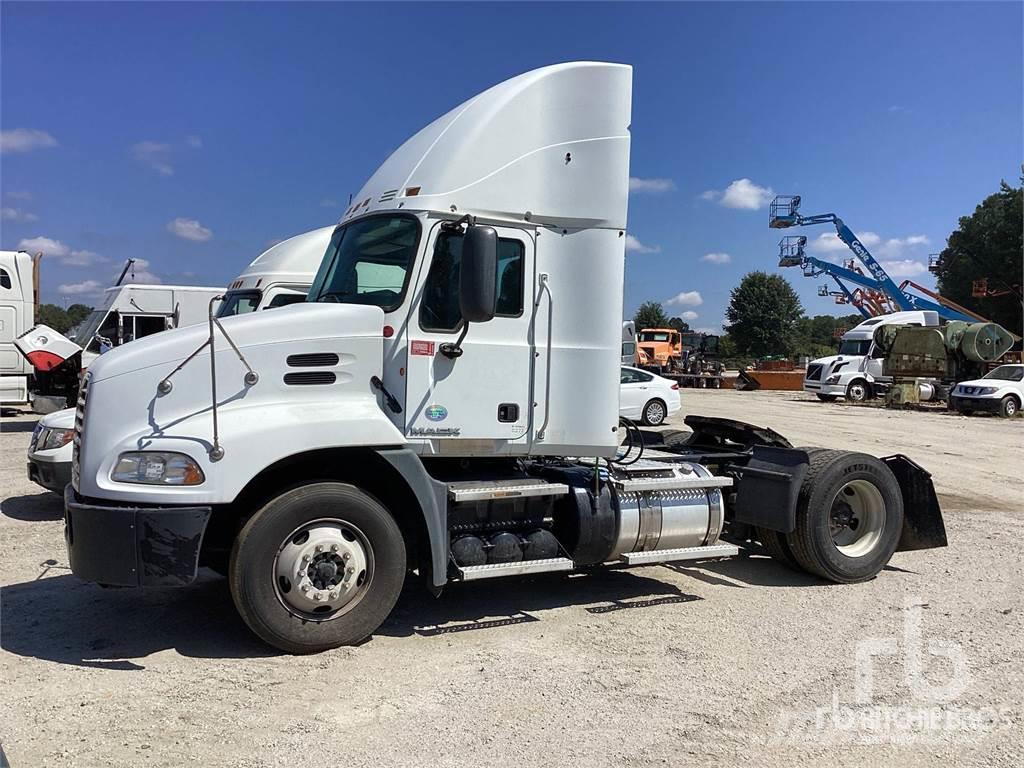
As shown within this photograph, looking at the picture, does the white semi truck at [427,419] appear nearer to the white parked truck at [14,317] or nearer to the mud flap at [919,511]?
the mud flap at [919,511]

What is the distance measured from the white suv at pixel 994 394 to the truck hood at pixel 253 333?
25.2m

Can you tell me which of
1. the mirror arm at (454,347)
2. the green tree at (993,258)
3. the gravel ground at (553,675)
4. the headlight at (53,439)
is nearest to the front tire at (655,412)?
the gravel ground at (553,675)

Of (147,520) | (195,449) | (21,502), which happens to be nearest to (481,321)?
(195,449)

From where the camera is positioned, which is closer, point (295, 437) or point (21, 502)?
point (295, 437)

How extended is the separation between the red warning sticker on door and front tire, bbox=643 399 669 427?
14584 millimetres

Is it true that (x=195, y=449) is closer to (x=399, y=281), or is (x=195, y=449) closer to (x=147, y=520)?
(x=147, y=520)

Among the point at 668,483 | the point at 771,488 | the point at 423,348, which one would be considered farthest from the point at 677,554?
the point at 423,348

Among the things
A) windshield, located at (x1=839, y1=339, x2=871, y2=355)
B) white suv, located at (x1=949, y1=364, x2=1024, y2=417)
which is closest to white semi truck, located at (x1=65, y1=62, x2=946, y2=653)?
white suv, located at (x1=949, y1=364, x2=1024, y2=417)

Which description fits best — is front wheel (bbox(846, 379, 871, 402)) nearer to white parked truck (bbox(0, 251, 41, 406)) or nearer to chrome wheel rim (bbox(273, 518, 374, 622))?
white parked truck (bbox(0, 251, 41, 406))

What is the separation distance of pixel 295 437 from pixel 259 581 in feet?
2.83

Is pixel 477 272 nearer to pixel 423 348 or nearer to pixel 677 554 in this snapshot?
pixel 423 348

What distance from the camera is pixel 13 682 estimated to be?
4406mm

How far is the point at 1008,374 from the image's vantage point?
25.9 meters

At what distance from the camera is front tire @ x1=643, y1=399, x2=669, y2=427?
19453 mm
